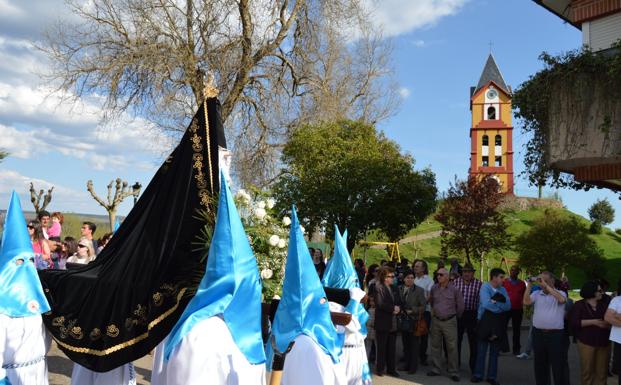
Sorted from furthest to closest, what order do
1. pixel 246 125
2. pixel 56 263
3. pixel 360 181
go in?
pixel 246 125 < pixel 360 181 < pixel 56 263

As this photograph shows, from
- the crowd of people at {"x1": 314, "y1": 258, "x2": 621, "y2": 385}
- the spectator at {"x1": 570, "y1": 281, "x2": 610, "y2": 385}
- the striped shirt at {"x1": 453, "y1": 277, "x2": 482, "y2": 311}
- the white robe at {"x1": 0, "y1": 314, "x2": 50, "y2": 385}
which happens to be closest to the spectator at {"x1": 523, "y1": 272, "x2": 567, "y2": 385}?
the crowd of people at {"x1": 314, "y1": 258, "x2": 621, "y2": 385}

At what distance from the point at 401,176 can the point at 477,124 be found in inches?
1670

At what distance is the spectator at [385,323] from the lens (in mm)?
10352

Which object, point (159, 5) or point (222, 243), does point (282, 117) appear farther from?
point (222, 243)

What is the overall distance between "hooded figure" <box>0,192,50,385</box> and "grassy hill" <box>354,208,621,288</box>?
27170 millimetres

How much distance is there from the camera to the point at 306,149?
2070cm

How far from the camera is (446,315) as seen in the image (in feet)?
33.5

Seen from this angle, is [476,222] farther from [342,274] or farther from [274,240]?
[274,240]

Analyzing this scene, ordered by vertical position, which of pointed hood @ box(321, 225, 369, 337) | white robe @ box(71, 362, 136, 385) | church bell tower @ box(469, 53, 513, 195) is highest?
church bell tower @ box(469, 53, 513, 195)

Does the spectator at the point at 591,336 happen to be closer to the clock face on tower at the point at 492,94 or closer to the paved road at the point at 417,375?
the paved road at the point at 417,375

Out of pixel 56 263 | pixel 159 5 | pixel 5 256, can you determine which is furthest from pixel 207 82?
pixel 159 5

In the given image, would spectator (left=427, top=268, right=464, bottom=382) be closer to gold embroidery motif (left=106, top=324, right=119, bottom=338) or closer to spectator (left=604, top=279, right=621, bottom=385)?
spectator (left=604, top=279, right=621, bottom=385)

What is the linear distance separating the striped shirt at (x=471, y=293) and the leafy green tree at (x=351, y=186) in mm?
9194

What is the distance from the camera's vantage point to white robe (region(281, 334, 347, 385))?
448 cm
